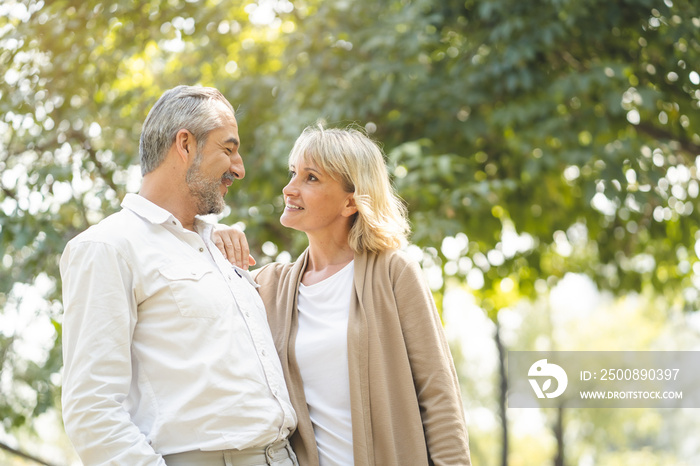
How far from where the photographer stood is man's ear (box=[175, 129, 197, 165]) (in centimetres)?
216

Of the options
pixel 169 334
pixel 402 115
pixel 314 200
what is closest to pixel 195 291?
pixel 169 334

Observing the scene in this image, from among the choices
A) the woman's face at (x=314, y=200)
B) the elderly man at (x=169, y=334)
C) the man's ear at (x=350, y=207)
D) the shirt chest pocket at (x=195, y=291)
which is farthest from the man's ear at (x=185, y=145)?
the man's ear at (x=350, y=207)

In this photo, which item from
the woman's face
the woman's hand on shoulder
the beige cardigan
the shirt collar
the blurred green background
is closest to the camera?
the shirt collar

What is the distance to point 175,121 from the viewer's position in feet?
7.14

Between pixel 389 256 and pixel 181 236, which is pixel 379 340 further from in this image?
pixel 181 236

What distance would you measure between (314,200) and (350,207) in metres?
0.13

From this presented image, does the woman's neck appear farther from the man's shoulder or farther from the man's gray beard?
the man's shoulder

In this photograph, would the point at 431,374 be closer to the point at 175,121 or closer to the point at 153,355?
the point at 153,355

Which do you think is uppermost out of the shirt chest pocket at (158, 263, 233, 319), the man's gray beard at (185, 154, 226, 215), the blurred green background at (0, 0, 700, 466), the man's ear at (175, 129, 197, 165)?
the man's ear at (175, 129, 197, 165)

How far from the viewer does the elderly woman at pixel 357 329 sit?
2275mm

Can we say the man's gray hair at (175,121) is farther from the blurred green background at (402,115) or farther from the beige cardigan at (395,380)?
the blurred green background at (402,115)

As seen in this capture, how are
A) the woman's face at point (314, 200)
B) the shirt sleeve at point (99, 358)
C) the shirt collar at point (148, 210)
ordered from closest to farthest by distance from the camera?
1. the shirt sleeve at point (99, 358)
2. the shirt collar at point (148, 210)
3. the woman's face at point (314, 200)

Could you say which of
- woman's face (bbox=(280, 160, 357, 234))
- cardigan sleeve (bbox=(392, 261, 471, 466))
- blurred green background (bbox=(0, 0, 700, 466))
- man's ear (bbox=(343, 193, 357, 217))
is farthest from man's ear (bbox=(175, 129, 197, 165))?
blurred green background (bbox=(0, 0, 700, 466))

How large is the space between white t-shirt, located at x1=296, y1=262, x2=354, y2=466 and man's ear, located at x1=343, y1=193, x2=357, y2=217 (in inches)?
9.4
